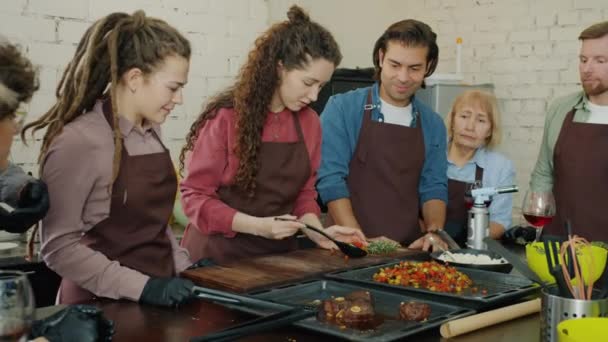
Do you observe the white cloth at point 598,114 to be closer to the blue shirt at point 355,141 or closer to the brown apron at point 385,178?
the blue shirt at point 355,141

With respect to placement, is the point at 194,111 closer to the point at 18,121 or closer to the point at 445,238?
the point at 445,238

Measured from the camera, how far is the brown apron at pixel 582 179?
3.23 m

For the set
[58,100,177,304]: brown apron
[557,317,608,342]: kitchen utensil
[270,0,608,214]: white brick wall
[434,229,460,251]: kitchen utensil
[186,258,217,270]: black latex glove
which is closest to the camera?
[557,317,608,342]: kitchen utensil

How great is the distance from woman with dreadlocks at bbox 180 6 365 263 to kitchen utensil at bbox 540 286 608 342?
1.10 m

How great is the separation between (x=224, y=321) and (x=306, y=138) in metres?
1.19

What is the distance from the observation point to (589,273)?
155 cm

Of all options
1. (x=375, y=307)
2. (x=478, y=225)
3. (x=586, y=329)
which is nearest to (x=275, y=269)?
(x=375, y=307)

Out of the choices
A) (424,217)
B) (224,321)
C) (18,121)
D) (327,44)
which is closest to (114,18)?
(18,121)

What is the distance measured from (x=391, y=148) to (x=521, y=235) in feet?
2.16

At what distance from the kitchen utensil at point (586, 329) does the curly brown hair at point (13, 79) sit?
1.14 metres

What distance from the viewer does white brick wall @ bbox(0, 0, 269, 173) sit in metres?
3.55

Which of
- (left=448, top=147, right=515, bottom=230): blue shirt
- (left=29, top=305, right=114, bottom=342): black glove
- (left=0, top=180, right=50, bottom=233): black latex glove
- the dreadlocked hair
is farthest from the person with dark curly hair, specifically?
(left=448, top=147, right=515, bottom=230): blue shirt

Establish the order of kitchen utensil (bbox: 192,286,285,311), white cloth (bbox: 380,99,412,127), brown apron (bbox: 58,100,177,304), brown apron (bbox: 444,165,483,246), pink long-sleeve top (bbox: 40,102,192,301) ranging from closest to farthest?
kitchen utensil (bbox: 192,286,285,311)
pink long-sleeve top (bbox: 40,102,192,301)
brown apron (bbox: 58,100,177,304)
white cloth (bbox: 380,99,412,127)
brown apron (bbox: 444,165,483,246)

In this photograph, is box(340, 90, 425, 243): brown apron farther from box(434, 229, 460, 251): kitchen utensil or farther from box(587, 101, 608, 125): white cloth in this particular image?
box(587, 101, 608, 125): white cloth
